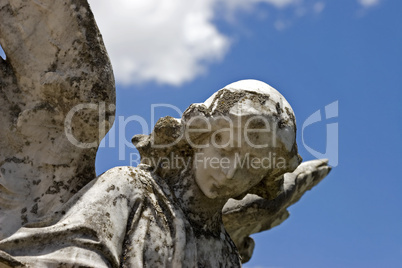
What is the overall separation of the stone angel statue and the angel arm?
1.30 metres

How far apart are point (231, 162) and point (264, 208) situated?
168 cm

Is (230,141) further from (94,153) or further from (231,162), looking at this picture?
(94,153)

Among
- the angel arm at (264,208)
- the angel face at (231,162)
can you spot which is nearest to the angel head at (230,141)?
the angel face at (231,162)

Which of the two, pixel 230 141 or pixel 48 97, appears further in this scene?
pixel 230 141

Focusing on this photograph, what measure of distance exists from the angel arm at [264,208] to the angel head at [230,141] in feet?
4.36

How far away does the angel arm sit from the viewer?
6953 millimetres

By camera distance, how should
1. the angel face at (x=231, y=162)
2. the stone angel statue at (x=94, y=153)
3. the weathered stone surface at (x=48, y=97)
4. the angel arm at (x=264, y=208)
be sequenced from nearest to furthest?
the stone angel statue at (x=94, y=153) → the weathered stone surface at (x=48, y=97) → the angel face at (x=231, y=162) → the angel arm at (x=264, y=208)

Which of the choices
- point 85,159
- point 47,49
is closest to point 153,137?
point 85,159

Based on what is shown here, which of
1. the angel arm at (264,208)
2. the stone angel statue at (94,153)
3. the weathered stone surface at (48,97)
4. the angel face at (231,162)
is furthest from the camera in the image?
the angel arm at (264,208)

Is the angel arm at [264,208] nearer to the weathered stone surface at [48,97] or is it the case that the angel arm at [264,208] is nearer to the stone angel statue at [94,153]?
the stone angel statue at [94,153]

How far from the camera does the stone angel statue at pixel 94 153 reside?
496 centimetres

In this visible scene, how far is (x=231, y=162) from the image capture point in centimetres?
540

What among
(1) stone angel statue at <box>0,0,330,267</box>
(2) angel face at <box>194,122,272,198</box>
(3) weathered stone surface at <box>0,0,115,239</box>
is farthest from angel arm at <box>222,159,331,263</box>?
(3) weathered stone surface at <box>0,0,115,239</box>

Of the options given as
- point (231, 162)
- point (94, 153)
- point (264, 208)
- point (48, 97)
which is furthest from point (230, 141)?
point (264, 208)
